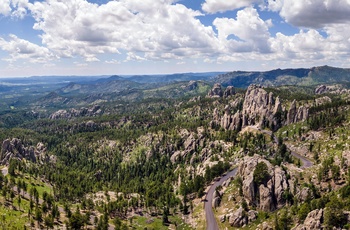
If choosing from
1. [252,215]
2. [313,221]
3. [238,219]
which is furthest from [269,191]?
[313,221]

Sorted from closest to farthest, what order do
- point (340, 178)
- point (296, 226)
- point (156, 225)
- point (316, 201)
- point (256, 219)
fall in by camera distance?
1. point (296, 226)
2. point (316, 201)
3. point (256, 219)
4. point (340, 178)
5. point (156, 225)

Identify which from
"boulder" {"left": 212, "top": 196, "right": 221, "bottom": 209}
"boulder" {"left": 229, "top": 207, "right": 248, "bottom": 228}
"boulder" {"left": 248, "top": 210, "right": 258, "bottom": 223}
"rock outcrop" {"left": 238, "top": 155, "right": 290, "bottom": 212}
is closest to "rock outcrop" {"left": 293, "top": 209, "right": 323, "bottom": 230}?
"boulder" {"left": 248, "top": 210, "right": 258, "bottom": 223}

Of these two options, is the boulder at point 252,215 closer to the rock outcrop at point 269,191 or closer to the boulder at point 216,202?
the rock outcrop at point 269,191

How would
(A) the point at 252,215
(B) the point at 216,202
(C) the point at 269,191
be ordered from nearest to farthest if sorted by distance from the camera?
(A) the point at 252,215 → (C) the point at 269,191 → (B) the point at 216,202

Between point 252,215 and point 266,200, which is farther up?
point 266,200

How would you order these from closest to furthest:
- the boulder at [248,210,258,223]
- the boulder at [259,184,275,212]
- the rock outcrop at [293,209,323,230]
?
1. the rock outcrop at [293,209,323,230]
2. the boulder at [248,210,258,223]
3. the boulder at [259,184,275,212]

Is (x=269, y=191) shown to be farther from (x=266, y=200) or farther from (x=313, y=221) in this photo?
(x=313, y=221)

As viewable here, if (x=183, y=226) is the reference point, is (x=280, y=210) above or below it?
above

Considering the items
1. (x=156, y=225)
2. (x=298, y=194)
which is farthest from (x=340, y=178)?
(x=156, y=225)

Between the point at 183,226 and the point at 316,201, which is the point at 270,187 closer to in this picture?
the point at 316,201

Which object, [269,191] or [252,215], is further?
[269,191]

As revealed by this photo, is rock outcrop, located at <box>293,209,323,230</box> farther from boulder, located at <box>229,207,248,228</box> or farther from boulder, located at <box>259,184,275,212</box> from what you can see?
boulder, located at <box>259,184,275,212</box>
